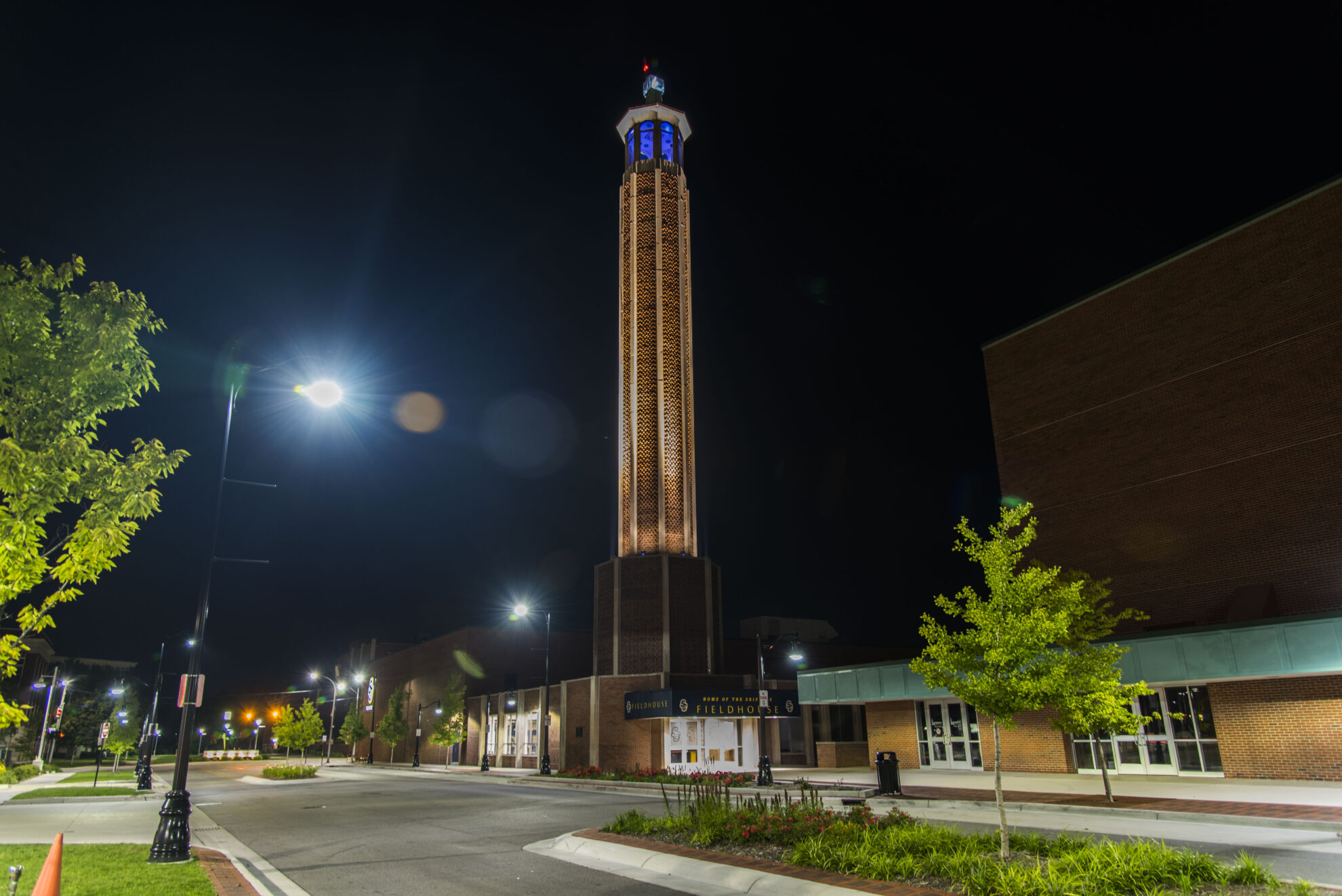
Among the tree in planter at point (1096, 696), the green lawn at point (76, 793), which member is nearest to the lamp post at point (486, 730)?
the green lawn at point (76, 793)

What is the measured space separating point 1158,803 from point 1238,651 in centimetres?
743

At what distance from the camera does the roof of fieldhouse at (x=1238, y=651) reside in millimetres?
21008

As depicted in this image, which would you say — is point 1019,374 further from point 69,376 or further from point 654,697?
point 69,376

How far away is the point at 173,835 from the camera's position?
12508mm

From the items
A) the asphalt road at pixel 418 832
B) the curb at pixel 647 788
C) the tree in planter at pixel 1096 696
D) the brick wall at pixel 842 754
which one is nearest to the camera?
the asphalt road at pixel 418 832

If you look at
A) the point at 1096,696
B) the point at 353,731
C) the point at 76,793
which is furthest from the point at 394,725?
the point at 1096,696

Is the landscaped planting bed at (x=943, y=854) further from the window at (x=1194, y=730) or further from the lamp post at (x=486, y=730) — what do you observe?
the lamp post at (x=486, y=730)

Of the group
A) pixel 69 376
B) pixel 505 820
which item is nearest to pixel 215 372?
pixel 69 376

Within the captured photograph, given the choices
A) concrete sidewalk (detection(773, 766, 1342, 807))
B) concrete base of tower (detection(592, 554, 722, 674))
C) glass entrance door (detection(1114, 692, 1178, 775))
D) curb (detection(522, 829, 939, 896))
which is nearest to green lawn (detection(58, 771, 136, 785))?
concrete base of tower (detection(592, 554, 722, 674))

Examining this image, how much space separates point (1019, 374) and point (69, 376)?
111 ft

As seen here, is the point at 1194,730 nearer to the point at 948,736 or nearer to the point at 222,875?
the point at 948,736

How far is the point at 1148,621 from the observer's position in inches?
1140

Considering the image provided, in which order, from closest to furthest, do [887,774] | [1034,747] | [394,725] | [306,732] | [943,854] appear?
1. [943,854]
2. [887,774]
3. [1034,747]
4. [306,732]
5. [394,725]

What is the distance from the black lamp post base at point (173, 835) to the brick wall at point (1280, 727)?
1030 inches
